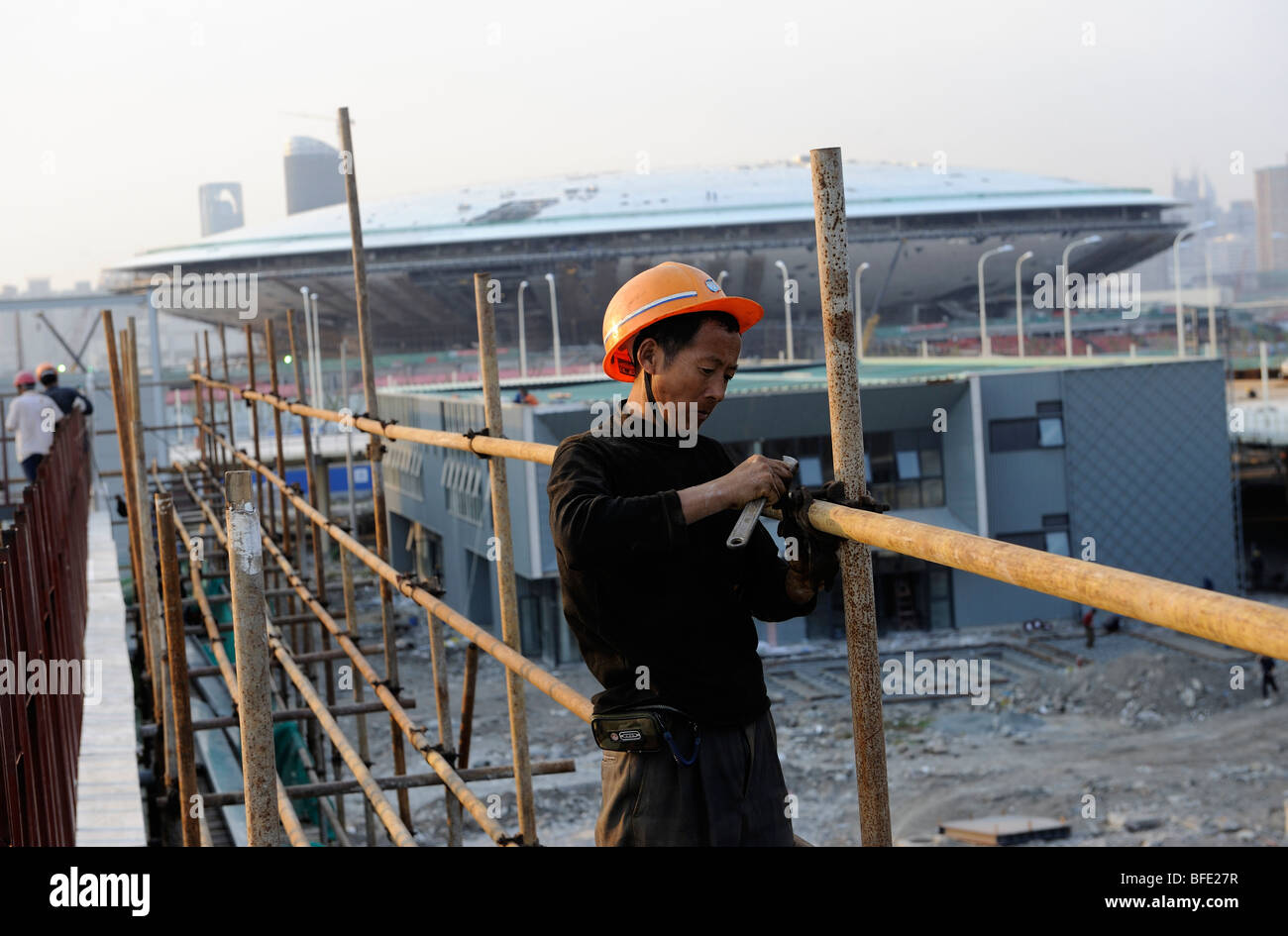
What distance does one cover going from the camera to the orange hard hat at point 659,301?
2705 mm

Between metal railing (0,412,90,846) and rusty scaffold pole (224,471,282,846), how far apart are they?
1.94 ft

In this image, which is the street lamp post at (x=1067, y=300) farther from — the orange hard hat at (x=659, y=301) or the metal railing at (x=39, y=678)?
the orange hard hat at (x=659, y=301)

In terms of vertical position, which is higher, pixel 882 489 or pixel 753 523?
pixel 753 523

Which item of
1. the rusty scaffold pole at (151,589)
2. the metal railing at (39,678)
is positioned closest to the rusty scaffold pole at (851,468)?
the metal railing at (39,678)

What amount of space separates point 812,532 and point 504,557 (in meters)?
2.48

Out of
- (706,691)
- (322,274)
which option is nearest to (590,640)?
(706,691)

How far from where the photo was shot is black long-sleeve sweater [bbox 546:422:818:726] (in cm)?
264

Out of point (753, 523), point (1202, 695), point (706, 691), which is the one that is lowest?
point (1202, 695)

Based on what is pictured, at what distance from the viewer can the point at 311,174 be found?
375 feet

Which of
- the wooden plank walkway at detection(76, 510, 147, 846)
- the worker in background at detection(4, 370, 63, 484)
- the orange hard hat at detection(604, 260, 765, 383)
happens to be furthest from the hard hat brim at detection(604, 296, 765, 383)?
the worker in background at detection(4, 370, 63, 484)

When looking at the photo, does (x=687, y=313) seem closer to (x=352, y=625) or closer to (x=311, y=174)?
(x=352, y=625)
